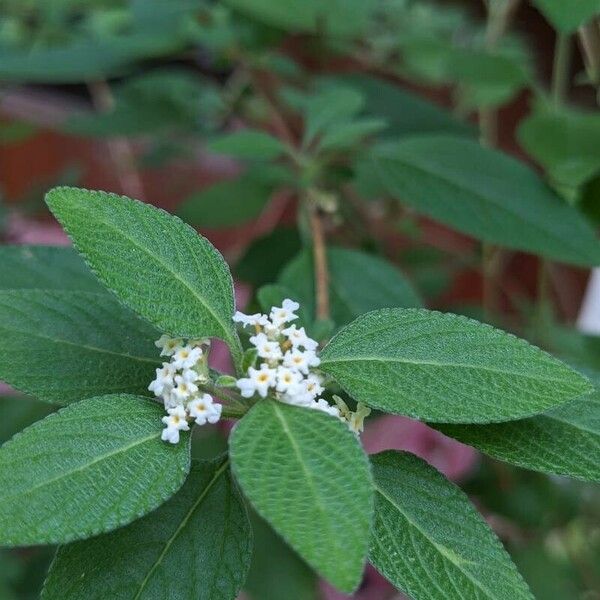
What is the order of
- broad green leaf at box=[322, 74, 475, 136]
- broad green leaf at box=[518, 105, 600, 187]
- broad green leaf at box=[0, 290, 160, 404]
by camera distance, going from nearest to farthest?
broad green leaf at box=[0, 290, 160, 404], broad green leaf at box=[518, 105, 600, 187], broad green leaf at box=[322, 74, 475, 136]

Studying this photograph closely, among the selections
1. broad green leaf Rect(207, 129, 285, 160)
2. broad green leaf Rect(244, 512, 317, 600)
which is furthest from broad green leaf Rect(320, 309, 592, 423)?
broad green leaf Rect(244, 512, 317, 600)

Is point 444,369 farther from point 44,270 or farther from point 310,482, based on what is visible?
point 44,270

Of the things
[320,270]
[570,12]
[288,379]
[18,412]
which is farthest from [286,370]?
[18,412]

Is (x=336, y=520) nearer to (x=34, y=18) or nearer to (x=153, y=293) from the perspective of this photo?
(x=153, y=293)

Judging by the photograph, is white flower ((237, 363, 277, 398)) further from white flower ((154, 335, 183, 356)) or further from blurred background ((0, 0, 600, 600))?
blurred background ((0, 0, 600, 600))

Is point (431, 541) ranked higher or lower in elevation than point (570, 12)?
lower

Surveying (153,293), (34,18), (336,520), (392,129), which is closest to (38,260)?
(153,293)
